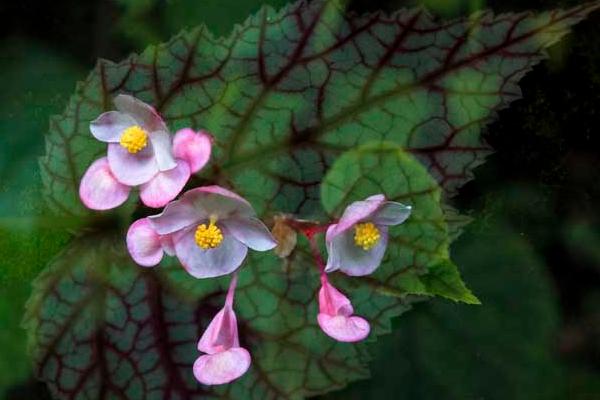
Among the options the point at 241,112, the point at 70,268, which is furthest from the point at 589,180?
the point at 70,268

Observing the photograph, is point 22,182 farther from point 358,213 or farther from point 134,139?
point 358,213

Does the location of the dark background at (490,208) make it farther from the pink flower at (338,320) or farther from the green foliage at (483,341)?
the pink flower at (338,320)

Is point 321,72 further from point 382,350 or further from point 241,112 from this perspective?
point 382,350

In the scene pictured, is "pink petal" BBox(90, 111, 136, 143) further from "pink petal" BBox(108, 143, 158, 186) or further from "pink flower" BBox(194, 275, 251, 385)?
"pink flower" BBox(194, 275, 251, 385)

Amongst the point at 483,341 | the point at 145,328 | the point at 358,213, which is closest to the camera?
the point at 358,213

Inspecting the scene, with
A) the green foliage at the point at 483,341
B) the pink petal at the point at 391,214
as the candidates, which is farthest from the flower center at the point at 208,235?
the green foliage at the point at 483,341

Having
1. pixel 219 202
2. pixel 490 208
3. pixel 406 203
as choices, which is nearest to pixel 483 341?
pixel 490 208
